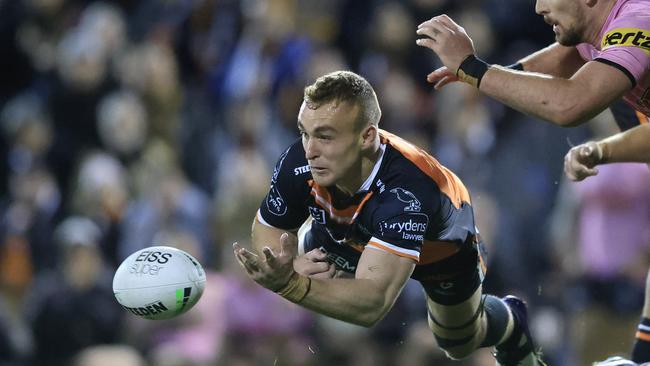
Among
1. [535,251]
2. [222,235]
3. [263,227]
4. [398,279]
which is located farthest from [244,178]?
[398,279]

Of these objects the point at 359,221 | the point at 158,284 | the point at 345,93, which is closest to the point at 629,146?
the point at 359,221

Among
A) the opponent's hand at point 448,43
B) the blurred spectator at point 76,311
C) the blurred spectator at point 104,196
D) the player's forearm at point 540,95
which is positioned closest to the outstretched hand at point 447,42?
the opponent's hand at point 448,43

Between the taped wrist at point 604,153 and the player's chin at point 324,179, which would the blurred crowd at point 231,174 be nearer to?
the taped wrist at point 604,153

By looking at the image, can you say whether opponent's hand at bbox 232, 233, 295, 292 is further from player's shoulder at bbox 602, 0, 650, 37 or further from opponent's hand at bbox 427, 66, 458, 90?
player's shoulder at bbox 602, 0, 650, 37

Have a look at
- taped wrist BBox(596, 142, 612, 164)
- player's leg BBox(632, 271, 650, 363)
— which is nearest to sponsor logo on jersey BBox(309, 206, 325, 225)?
taped wrist BBox(596, 142, 612, 164)

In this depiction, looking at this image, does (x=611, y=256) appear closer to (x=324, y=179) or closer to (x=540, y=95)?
(x=540, y=95)

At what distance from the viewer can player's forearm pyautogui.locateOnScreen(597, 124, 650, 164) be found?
23.6ft

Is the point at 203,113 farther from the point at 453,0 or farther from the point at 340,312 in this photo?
the point at 340,312

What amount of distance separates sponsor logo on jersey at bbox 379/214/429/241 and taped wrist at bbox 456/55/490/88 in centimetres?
80

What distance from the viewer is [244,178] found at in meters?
12.4

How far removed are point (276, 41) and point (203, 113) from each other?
1.16m

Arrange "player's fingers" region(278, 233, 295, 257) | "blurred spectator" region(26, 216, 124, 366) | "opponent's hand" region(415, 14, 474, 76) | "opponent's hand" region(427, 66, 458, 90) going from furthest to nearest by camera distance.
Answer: "blurred spectator" region(26, 216, 124, 366) < "opponent's hand" region(427, 66, 458, 90) < "opponent's hand" region(415, 14, 474, 76) < "player's fingers" region(278, 233, 295, 257)

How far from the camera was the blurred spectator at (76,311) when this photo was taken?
461 inches

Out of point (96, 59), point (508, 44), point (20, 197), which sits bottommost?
point (20, 197)
